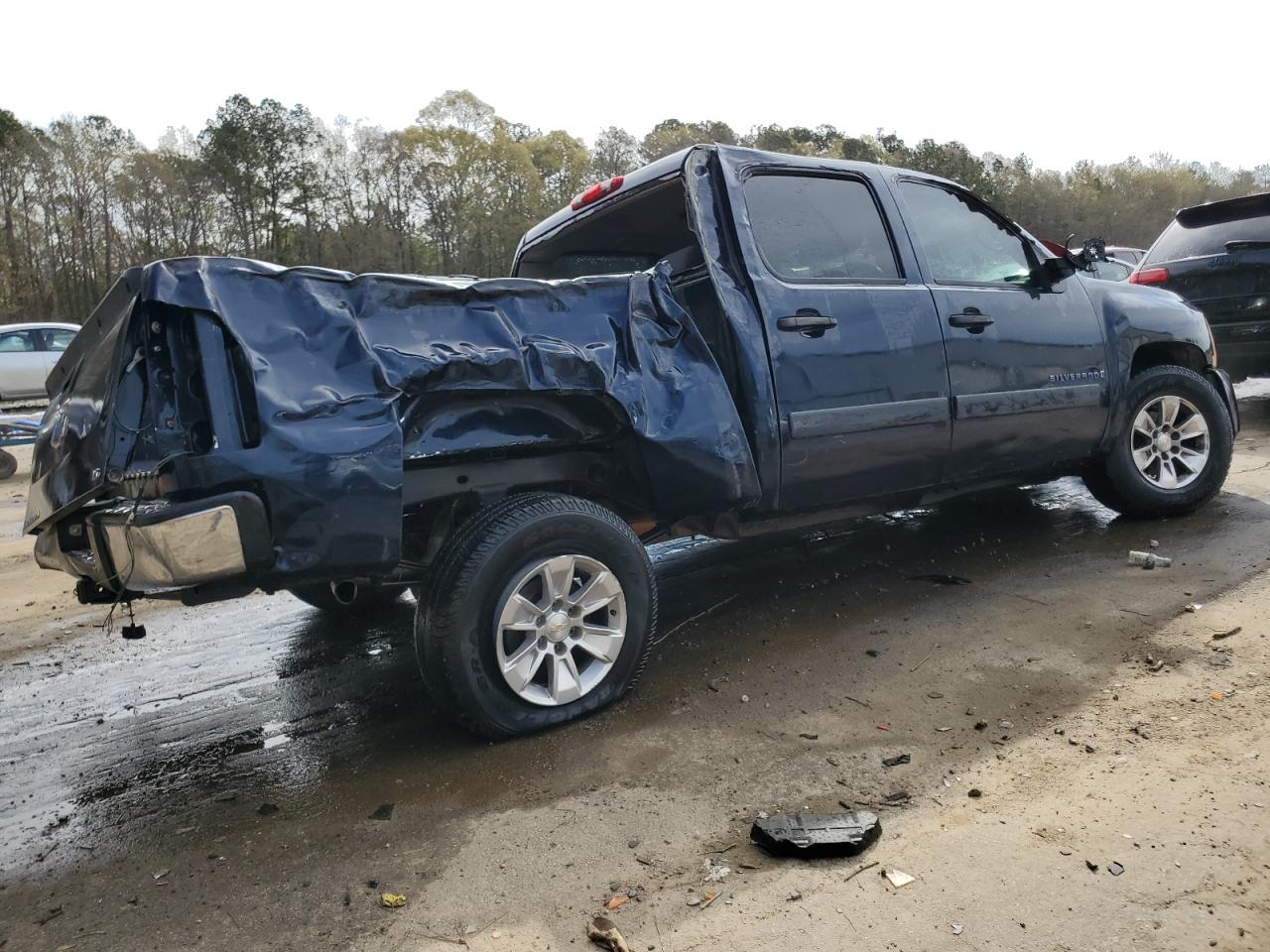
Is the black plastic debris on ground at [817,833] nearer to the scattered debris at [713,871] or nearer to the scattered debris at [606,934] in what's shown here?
the scattered debris at [713,871]

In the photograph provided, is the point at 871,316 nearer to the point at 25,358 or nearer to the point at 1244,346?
the point at 1244,346

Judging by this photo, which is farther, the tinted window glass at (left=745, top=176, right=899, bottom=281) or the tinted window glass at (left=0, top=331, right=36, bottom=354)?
the tinted window glass at (left=0, top=331, right=36, bottom=354)

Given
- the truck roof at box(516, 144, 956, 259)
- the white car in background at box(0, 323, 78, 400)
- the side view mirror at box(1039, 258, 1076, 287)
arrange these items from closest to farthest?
the truck roof at box(516, 144, 956, 259), the side view mirror at box(1039, 258, 1076, 287), the white car in background at box(0, 323, 78, 400)

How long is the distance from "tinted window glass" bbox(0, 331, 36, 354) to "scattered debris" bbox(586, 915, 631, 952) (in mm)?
19402

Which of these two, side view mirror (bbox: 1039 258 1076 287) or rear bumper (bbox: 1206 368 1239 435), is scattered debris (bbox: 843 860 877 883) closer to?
side view mirror (bbox: 1039 258 1076 287)

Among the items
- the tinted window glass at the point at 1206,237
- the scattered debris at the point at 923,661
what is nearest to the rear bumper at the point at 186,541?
the scattered debris at the point at 923,661

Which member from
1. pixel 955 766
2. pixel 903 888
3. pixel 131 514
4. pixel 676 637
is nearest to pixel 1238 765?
pixel 955 766

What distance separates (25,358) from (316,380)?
18.2 meters

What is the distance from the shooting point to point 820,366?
3.71 meters

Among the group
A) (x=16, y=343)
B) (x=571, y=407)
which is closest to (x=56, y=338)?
(x=16, y=343)

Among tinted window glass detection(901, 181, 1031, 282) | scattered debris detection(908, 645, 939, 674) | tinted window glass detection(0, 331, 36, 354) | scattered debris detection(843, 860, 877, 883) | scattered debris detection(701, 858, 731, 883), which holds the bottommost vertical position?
scattered debris detection(843, 860, 877, 883)

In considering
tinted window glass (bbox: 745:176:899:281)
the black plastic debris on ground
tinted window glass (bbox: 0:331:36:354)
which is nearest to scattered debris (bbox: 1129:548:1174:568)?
tinted window glass (bbox: 745:176:899:281)

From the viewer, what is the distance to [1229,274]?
25.2 ft

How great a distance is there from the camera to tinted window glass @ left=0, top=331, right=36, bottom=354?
1711 centimetres
